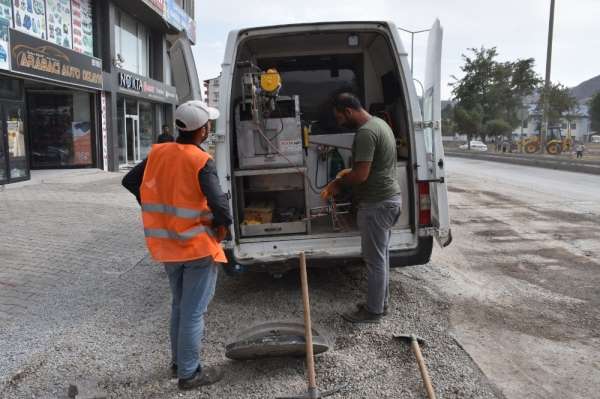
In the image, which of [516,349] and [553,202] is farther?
[553,202]

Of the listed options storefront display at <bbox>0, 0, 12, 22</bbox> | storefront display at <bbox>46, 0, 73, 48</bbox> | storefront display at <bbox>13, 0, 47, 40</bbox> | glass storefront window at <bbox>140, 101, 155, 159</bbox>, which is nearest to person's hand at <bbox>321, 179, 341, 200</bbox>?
storefront display at <bbox>0, 0, 12, 22</bbox>

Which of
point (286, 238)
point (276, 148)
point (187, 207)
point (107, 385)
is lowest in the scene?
point (107, 385)

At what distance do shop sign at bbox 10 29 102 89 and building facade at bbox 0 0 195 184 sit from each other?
3 cm

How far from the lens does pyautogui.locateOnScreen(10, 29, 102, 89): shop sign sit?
43.2 feet

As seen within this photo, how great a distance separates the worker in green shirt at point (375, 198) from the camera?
4.09 m

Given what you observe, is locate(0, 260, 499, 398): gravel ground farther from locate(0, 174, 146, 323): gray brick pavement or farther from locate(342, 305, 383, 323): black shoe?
locate(0, 174, 146, 323): gray brick pavement

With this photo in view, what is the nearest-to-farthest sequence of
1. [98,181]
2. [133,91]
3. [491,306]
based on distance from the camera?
[491,306] → [98,181] → [133,91]

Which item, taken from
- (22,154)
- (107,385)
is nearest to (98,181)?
(22,154)

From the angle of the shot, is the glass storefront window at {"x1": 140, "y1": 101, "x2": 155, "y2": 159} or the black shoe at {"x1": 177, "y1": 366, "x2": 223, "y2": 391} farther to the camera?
the glass storefront window at {"x1": 140, "y1": 101, "x2": 155, "y2": 159}

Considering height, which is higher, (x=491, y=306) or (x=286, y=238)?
(x=286, y=238)

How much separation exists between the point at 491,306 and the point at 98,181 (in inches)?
543

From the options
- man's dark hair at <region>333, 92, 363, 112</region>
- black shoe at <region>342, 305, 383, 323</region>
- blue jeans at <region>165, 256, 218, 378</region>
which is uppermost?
Result: man's dark hair at <region>333, 92, 363, 112</region>

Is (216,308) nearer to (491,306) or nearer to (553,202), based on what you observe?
(491,306)

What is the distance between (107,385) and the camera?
3295mm
